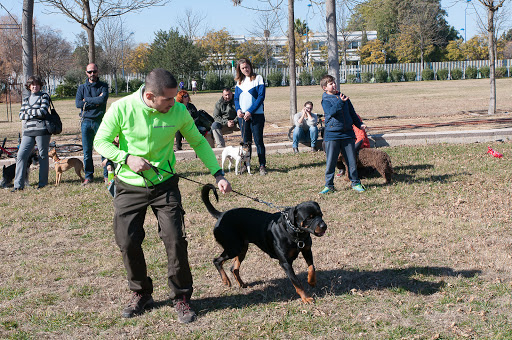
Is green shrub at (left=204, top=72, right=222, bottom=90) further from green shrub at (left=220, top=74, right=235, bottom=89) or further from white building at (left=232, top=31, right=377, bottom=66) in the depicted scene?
white building at (left=232, top=31, right=377, bottom=66)

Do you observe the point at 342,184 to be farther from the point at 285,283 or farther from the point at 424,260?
the point at 285,283

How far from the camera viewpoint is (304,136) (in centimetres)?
1105

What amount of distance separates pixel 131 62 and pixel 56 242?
238 feet

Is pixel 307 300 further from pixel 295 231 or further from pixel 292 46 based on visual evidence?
pixel 292 46

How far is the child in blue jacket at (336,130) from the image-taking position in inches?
298

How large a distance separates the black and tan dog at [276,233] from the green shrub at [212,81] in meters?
50.0

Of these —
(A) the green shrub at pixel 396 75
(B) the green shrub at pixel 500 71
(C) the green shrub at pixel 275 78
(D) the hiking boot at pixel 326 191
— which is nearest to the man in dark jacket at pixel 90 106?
(D) the hiking boot at pixel 326 191

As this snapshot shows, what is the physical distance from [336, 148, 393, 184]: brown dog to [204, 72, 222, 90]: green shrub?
151 feet

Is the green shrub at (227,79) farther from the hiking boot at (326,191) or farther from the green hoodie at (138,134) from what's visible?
the green hoodie at (138,134)

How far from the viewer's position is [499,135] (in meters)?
11.9

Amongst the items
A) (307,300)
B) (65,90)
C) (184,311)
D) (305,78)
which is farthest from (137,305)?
(305,78)

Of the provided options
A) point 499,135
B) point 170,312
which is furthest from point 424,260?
point 499,135

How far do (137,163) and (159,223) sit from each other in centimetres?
55

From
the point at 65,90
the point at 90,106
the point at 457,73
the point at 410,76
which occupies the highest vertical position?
the point at 457,73
